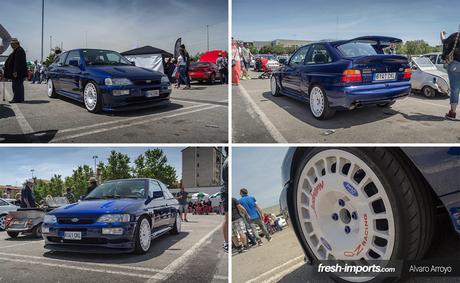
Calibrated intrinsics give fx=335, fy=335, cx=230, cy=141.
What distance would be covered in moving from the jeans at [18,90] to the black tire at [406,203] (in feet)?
13.1

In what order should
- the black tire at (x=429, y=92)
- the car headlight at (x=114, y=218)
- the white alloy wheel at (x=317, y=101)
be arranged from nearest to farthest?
the car headlight at (x=114, y=218) → the white alloy wheel at (x=317, y=101) → the black tire at (x=429, y=92)

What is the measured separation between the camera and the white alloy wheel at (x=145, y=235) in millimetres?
2344

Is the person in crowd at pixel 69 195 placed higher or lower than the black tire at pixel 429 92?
lower

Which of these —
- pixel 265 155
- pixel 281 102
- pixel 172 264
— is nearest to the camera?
pixel 265 155

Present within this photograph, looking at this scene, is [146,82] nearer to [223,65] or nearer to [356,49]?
[223,65]

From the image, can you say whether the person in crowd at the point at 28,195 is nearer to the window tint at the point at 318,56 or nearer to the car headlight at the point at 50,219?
the car headlight at the point at 50,219

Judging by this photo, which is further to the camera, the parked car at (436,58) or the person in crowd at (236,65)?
the parked car at (436,58)

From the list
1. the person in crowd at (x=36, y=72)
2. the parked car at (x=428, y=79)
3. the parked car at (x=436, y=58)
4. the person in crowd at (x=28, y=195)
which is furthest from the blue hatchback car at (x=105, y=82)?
the parked car at (x=428, y=79)

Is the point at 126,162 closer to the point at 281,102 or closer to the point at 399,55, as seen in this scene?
the point at 281,102

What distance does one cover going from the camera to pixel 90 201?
2332 mm

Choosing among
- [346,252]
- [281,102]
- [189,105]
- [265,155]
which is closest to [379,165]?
[346,252]

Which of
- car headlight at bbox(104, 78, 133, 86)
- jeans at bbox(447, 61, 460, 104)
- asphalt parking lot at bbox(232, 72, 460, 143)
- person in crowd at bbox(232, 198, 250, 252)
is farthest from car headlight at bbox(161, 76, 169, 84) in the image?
jeans at bbox(447, 61, 460, 104)

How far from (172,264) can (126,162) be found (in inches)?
27.7

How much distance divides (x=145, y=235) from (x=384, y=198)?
1669 mm
